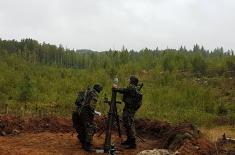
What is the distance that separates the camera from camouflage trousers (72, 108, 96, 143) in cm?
1258

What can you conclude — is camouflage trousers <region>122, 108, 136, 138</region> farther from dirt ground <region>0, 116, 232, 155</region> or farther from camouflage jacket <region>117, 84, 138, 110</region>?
dirt ground <region>0, 116, 232, 155</region>

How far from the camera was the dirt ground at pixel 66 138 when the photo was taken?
39.6 ft

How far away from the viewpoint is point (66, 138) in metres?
14.6

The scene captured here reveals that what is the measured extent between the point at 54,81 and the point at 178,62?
73.1ft

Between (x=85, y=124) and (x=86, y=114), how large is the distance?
0.89 ft

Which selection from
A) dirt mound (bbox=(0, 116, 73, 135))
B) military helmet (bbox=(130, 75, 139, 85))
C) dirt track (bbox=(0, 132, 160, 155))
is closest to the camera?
dirt track (bbox=(0, 132, 160, 155))

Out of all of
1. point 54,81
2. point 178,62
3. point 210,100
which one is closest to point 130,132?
point 210,100

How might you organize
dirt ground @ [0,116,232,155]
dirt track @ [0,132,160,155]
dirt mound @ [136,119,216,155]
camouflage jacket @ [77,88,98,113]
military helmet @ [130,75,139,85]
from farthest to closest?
military helmet @ [130,75,139,85] → camouflage jacket @ [77,88,98,113] → dirt track @ [0,132,160,155] → dirt ground @ [0,116,232,155] → dirt mound @ [136,119,216,155]

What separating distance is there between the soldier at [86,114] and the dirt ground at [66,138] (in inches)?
13.7

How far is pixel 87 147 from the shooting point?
1264cm

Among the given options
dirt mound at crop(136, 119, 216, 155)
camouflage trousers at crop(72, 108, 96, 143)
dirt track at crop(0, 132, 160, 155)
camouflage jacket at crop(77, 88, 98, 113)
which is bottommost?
dirt track at crop(0, 132, 160, 155)

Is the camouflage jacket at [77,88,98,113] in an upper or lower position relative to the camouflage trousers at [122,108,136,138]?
upper

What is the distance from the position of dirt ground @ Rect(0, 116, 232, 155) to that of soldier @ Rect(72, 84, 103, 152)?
1.14ft

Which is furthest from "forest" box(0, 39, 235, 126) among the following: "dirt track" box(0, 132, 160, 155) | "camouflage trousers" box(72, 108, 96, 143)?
"camouflage trousers" box(72, 108, 96, 143)
